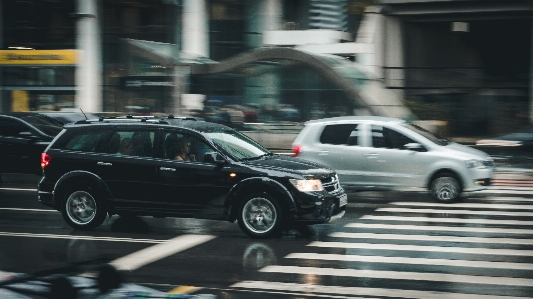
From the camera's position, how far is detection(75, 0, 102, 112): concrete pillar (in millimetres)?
36656

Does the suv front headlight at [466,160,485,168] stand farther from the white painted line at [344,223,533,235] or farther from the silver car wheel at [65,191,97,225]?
the silver car wheel at [65,191,97,225]

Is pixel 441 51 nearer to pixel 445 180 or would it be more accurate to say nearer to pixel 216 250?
pixel 445 180

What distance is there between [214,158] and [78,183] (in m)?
2.20

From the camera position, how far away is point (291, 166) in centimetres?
1131

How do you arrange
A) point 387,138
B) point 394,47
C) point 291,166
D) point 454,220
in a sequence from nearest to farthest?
point 291,166
point 454,220
point 387,138
point 394,47

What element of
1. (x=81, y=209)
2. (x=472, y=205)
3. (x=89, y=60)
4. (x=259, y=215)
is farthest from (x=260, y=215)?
(x=89, y=60)

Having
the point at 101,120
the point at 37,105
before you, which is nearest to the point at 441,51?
the point at 37,105

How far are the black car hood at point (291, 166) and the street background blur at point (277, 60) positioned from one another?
1379cm

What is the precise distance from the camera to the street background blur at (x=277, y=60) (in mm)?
27453

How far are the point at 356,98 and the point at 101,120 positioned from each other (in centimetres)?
1576

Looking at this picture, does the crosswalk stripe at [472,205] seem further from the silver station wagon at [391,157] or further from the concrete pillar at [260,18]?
the concrete pillar at [260,18]

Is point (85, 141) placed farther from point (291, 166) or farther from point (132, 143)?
point (291, 166)

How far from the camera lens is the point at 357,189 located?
15.8m

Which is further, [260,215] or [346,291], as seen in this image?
[260,215]
